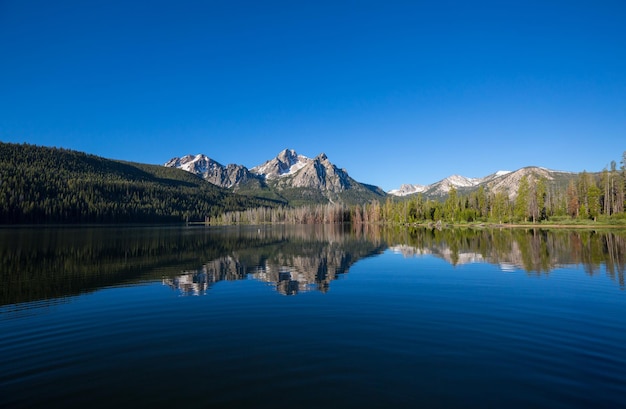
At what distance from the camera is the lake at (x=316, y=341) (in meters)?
10.4

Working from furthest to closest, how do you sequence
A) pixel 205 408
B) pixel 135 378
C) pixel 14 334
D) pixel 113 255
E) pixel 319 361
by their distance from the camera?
pixel 113 255 → pixel 14 334 → pixel 319 361 → pixel 135 378 → pixel 205 408

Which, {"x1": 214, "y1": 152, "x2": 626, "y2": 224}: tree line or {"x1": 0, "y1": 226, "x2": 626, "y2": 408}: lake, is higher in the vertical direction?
{"x1": 214, "y1": 152, "x2": 626, "y2": 224}: tree line

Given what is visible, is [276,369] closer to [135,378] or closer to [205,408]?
[205,408]

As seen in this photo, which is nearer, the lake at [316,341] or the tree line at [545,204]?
the lake at [316,341]

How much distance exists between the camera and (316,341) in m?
15.2

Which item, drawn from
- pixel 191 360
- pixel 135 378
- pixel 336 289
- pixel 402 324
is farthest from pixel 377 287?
pixel 135 378

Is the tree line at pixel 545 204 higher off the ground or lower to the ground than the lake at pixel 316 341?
higher

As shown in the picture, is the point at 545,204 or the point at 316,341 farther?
the point at 545,204

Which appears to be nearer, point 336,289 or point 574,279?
point 336,289

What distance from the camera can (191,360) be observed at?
1316 cm

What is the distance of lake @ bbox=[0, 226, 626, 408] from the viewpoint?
34.2ft

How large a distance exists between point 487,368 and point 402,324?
18.8 feet

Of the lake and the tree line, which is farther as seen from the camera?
the tree line

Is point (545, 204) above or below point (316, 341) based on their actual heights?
above
